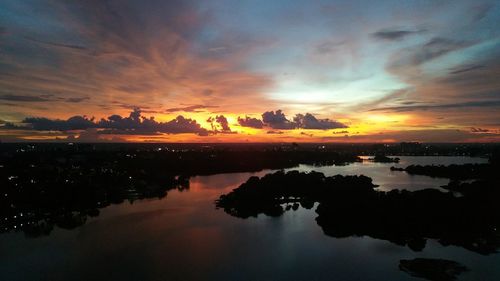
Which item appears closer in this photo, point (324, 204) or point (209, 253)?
point (209, 253)

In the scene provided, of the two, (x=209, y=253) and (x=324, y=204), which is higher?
(x=324, y=204)

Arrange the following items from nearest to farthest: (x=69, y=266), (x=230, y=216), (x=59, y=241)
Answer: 1. (x=69, y=266)
2. (x=59, y=241)
3. (x=230, y=216)

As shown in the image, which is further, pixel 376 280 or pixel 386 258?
pixel 386 258

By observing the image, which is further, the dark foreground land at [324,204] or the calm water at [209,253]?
the dark foreground land at [324,204]

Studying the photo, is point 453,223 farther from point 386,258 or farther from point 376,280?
point 376,280

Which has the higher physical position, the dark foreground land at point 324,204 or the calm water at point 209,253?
the dark foreground land at point 324,204

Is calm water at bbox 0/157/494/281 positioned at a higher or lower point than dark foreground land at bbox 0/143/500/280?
lower

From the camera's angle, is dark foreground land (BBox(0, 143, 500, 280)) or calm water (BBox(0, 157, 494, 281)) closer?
calm water (BBox(0, 157, 494, 281))

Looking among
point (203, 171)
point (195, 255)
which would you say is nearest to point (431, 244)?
point (195, 255)
